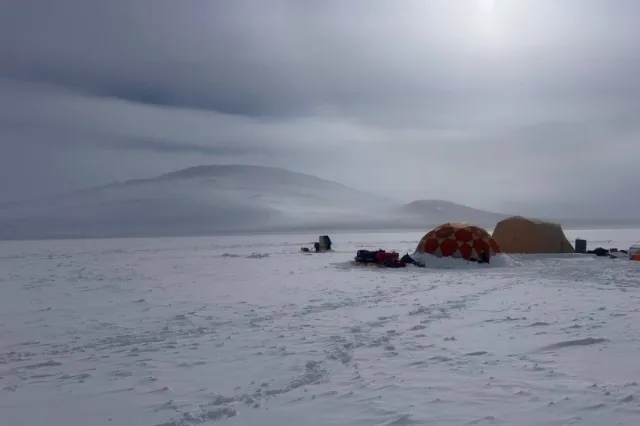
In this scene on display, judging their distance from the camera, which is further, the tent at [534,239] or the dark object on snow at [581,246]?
the tent at [534,239]

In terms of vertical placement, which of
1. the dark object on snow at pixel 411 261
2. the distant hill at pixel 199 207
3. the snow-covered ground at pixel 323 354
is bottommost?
the snow-covered ground at pixel 323 354

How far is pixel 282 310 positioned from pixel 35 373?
4.20 meters

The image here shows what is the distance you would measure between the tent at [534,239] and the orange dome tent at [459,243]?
17.0 feet

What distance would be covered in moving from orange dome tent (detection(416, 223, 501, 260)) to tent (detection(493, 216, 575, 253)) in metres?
5.19

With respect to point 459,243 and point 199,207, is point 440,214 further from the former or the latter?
point 459,243

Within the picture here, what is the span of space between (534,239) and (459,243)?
669cm

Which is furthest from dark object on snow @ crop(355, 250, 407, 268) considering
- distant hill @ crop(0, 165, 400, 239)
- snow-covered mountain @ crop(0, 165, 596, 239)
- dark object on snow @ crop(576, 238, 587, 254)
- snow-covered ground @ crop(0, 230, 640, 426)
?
snow-covered mountain @ crop(0, 165, 596, 239)

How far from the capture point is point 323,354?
21.0 feet

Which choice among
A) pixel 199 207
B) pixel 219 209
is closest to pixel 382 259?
pixel 219 209

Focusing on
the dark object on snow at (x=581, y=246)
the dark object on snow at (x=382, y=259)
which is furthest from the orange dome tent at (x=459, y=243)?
the dark object on snow at (x=581, y=246)

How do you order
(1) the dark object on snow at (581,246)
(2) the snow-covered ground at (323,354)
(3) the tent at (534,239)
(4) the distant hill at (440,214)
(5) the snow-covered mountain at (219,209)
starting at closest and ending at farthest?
(2) the snow-covered ground at (323,354), (1) the dark object on snow at (581,246), (3) the tent at (534,239), (5) the snow-covered mountain at (219,209), (4) the distant hill at (440,214)

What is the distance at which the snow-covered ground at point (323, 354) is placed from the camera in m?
4.63

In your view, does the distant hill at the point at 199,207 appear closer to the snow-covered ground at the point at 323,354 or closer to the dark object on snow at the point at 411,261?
the dark object on snow at the point at 411,261

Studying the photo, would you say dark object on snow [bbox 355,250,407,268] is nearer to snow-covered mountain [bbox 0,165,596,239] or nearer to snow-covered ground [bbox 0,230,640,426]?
snow-covered ground [bbox 0,230,640,426]
